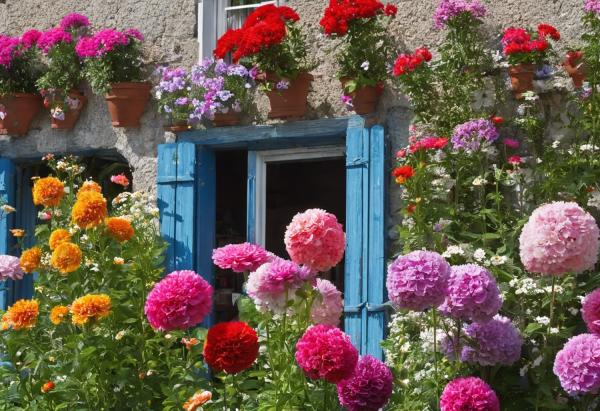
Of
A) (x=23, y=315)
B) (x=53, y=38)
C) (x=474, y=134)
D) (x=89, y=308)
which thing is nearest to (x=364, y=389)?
(x=89, y=308)

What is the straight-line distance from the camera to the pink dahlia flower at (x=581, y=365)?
3199mm

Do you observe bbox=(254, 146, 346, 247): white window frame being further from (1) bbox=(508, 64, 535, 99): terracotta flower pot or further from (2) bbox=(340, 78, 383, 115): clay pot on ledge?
(1) bbox=(508, 64, 535, 99): terracotta flower pot

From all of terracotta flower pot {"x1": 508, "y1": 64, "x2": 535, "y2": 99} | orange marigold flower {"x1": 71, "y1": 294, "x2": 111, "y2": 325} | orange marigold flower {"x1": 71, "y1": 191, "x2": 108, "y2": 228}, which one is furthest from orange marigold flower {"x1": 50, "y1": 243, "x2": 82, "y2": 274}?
terracotta flower pot {"x1": 508, "y1": 64, "x2": 535, "y2": 99}

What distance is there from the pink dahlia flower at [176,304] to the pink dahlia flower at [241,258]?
0.13 metres

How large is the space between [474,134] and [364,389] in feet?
7.89

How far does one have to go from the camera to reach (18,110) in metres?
7.03

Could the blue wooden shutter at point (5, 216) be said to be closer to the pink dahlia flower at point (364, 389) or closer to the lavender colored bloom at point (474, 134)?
the lavender colored bloom at point (474, 134)

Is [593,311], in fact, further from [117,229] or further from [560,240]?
[117,229]

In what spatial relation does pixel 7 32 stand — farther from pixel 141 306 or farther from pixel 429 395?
pixel 429 395

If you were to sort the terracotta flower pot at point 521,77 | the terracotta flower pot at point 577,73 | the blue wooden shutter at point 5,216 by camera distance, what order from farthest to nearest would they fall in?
the blue wooden shutter at point 5,216
the terracotta flower pot at point 521,77
the terracotta flower pot at point 577,73

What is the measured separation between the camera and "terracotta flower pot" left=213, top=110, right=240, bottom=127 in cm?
617

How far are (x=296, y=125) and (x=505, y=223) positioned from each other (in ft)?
4.86

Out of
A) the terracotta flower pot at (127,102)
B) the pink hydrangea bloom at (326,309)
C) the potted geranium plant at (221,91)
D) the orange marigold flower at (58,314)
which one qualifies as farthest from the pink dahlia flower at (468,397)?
the terracotta flower pot at (127,102)

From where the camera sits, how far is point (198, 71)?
621cm
